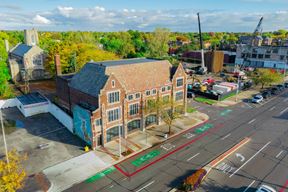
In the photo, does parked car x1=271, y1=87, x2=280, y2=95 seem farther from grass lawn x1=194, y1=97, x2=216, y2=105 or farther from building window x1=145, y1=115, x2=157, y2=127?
building window x1=145, y1=115, x2=157, y2=127

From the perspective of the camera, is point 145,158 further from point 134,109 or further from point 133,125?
point 134,109

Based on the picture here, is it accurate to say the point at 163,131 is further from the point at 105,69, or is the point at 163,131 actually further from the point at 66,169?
the point at 66,169

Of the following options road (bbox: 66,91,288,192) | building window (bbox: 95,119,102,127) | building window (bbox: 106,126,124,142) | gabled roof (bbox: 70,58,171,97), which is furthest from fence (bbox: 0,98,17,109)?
road (bbox: 66,91,288,192)

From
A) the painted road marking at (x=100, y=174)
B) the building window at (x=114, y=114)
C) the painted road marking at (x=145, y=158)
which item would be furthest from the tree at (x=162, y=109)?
the painted road marking at (x=100, y=174)

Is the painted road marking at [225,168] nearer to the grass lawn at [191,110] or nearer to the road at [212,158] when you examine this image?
the road at [212,158]

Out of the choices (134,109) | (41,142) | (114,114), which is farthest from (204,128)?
(41,142)
